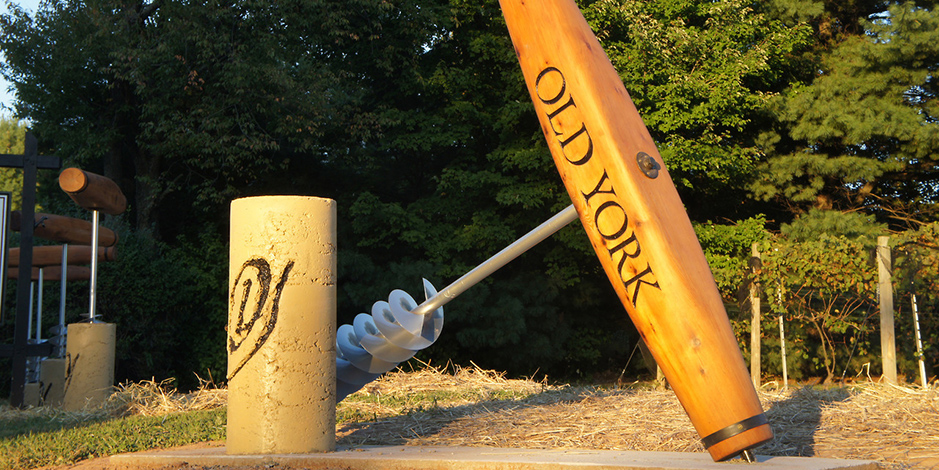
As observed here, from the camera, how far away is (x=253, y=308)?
393 cm

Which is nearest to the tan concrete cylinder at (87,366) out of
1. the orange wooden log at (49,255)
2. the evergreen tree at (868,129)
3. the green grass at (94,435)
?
the green grass at (94,435)

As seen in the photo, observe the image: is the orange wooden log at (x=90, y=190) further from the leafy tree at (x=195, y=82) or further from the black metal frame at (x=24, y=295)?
the leafy tree at (x=195, y=82)

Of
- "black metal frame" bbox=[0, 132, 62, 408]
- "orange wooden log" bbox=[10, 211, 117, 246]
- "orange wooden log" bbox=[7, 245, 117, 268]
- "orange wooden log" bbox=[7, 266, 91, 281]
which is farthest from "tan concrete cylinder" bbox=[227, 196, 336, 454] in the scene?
"orange wooden log" bbox=[7, 266, 91, 281]

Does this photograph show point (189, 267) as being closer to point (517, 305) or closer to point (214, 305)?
point (214, 305)

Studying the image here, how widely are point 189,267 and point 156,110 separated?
3350 millimetres

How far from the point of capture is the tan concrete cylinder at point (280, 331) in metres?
3.89

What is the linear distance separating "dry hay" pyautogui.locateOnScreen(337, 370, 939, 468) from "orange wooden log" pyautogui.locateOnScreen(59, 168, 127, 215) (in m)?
3.90

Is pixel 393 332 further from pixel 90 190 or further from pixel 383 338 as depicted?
pixel 90 190

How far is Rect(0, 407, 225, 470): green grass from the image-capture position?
181 inches

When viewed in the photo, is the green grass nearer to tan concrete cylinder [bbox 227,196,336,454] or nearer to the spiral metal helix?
the spiral metal helix

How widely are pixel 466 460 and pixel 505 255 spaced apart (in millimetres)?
1142

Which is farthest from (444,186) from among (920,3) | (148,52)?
(920,3)

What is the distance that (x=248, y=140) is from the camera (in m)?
14.6

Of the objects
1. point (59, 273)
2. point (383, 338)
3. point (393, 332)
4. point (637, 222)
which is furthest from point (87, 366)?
point (637, 222)
